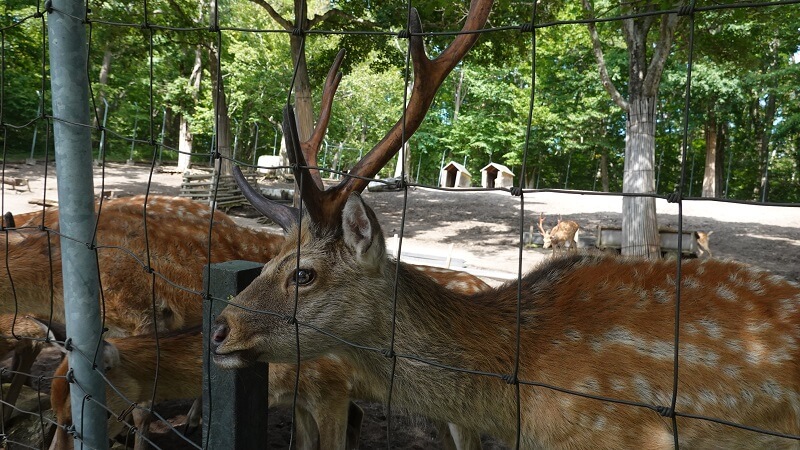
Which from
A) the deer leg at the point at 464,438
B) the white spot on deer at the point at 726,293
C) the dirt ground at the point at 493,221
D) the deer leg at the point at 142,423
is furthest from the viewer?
the dirt ground at the point at 493,221

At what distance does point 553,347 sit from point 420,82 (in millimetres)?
1042

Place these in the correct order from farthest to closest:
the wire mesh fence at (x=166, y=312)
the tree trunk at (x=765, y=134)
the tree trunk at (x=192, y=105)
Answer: the tree trunk at (x=765, y=134) → the tree trunk at (x=192, y=105) → the wire mesh fence at (x=166, y=312)

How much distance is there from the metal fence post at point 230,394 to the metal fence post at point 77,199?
47 centimetres

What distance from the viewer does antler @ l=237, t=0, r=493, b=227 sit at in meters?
1.89

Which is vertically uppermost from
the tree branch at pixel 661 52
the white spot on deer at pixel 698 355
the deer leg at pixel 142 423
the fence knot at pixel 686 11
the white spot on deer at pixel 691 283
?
the tree branch at pixel 661 52

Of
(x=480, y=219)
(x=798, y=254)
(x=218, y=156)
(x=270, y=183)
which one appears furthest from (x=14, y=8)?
(x=798, y=254)

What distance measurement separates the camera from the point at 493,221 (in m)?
16.7

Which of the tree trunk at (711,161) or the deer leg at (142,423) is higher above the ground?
the tree trunk at (711,161)

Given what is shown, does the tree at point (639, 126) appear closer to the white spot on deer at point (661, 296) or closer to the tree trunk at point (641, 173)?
the tree trunk at point (641, 173)

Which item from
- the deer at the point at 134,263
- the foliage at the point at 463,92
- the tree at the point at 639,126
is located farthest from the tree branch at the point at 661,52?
the deer at the point at 134,263

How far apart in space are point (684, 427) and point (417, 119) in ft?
4.64

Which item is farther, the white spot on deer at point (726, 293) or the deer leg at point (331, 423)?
the deer leg at point (331, 423)

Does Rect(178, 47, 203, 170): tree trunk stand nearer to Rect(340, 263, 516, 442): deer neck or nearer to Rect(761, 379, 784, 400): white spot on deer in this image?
Rect(340, 263, 516, 442): deer neck

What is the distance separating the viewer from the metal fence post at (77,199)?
208 centimetres
